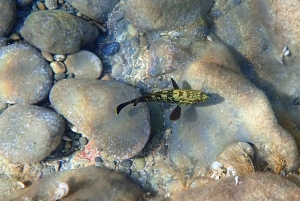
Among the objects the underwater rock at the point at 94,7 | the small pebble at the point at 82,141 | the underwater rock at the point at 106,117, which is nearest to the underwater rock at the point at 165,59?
the underwater rock at the point at 106,117

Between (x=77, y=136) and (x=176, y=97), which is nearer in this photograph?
(x=176, y=97)

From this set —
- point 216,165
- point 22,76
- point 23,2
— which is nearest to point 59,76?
point 22,76

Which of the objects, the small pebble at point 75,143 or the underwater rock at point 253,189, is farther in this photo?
the small pebble at point 75,143

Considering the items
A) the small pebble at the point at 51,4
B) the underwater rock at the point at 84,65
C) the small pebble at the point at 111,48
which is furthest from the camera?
the small pebble at the point at 111,48

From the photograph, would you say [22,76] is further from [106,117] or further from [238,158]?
[238,158]

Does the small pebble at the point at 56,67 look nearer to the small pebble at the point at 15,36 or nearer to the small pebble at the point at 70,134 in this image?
the small pebble at the point at 15,36

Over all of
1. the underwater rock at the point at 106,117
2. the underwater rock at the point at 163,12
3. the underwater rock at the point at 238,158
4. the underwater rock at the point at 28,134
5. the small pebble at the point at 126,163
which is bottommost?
the small pebble at the point at 126,163
